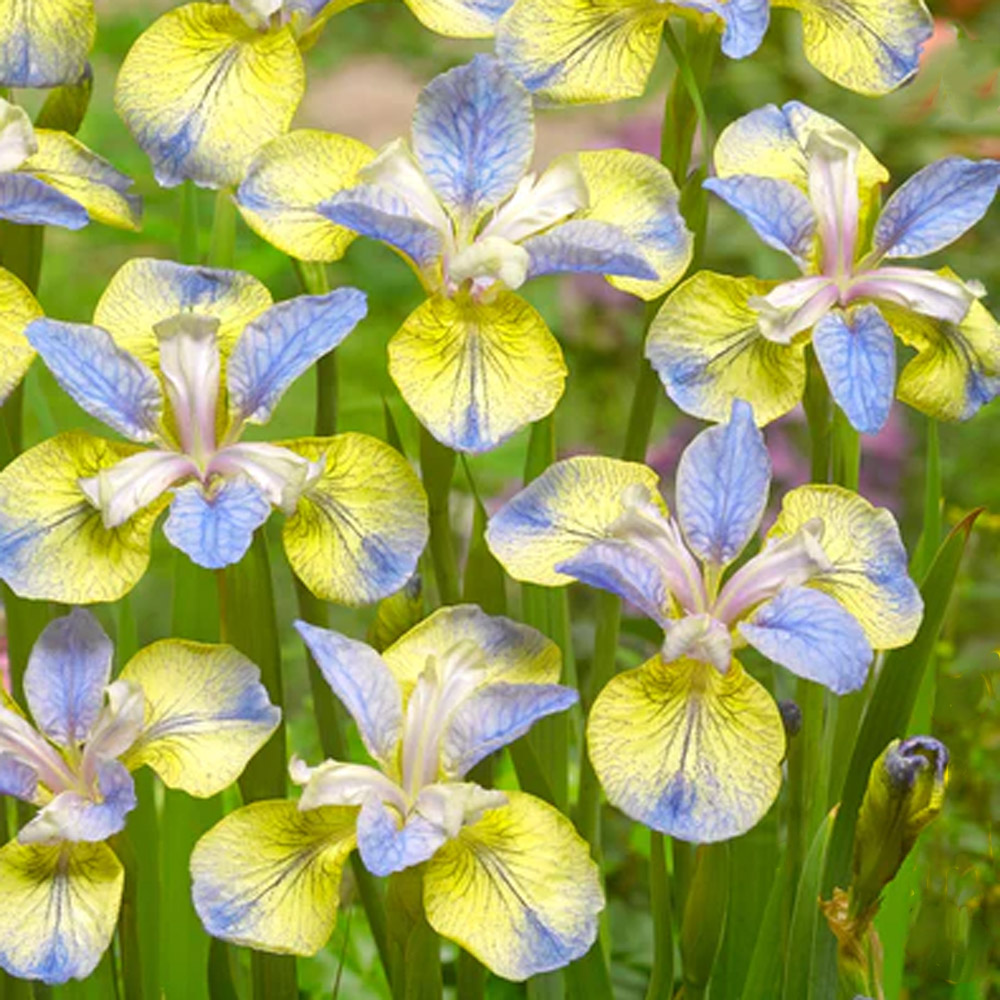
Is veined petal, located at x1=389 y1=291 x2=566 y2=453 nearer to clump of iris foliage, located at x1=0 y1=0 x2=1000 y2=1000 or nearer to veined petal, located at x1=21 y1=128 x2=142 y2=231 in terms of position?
clump of iris foliage, located at x1=0 y1=0 x2=1000 y2=1000

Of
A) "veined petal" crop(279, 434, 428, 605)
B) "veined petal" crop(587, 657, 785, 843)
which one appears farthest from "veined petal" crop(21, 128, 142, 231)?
"veined petal" crop(587, 657, 785, 843)

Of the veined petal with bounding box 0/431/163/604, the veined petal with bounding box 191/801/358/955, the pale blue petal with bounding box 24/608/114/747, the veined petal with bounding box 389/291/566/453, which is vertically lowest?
the veined petal with bounding box 191/801/358/955

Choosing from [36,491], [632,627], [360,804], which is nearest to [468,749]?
[360,804]

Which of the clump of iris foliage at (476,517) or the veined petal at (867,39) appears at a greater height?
the veined petal at (867,39)

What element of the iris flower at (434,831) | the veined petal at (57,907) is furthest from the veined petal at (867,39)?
the veined petal at (57,907)

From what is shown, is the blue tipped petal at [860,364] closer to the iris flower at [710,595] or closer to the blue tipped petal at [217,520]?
the iris flower at [710,595]

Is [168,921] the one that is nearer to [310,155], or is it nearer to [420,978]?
[420,978]

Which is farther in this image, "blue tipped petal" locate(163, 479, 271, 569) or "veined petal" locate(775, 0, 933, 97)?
"veined petal" locate(775, 0, 933, 97)
